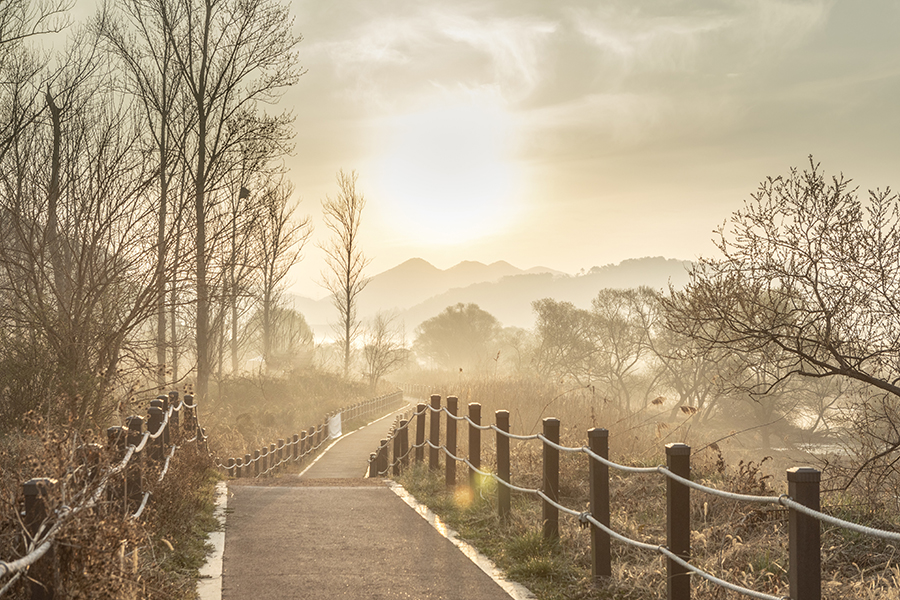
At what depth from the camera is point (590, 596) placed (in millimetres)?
5227

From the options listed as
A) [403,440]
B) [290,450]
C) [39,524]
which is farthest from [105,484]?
[290,450]

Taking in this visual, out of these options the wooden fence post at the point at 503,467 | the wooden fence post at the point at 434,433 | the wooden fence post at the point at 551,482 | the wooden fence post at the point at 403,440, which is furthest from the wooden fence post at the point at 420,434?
the wooden fence post at the point at 551,482

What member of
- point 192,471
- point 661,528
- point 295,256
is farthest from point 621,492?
point 295,256

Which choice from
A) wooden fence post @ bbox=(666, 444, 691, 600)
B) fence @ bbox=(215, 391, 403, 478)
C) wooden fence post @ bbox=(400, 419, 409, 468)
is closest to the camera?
wooden fence post @ bbox=(666, 444, 691, 600)

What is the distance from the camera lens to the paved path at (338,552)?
5316mm

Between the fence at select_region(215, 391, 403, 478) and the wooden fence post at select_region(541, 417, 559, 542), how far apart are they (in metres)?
8.04

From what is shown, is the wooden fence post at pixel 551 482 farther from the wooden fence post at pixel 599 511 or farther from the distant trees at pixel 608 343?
the distant trees at pixel 608 343

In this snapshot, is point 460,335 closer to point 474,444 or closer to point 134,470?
point 474,444

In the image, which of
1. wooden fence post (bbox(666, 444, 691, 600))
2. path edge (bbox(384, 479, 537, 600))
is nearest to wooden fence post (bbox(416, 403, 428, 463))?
path edge (bbox(384, 479, 537, 600))

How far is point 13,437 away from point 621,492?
8027mm

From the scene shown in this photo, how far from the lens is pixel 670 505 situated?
4520 mm

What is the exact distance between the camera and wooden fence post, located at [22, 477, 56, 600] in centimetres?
315

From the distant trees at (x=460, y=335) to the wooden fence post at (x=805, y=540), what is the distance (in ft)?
274

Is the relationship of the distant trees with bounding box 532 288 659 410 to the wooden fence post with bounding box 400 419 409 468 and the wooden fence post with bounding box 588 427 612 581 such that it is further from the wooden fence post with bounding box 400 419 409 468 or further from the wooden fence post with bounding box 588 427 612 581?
the wooden fence post with bounding box 588 427 612 581
